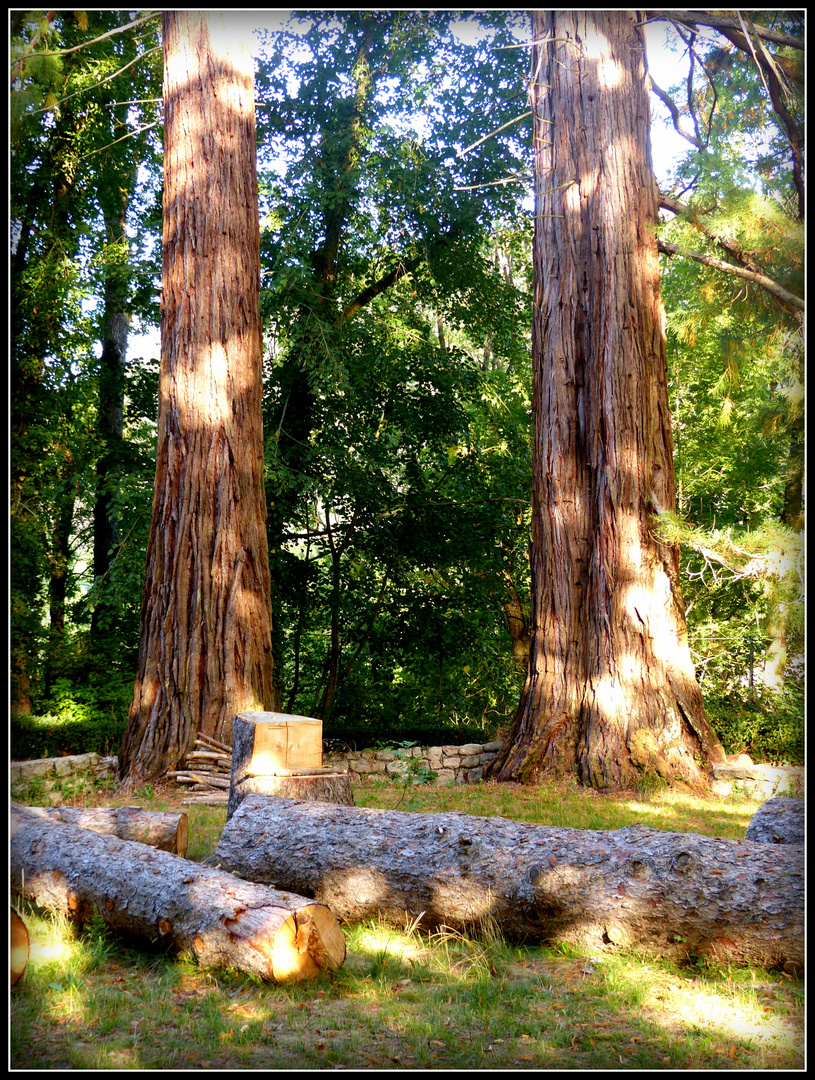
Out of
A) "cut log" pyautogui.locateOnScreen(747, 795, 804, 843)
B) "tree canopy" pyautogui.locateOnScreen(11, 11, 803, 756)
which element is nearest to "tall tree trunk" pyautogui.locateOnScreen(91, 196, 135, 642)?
"tree canopy" pyautogui.locateOnScreen(11, 11, 803, 756)

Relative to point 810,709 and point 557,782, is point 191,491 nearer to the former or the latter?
point 557,782

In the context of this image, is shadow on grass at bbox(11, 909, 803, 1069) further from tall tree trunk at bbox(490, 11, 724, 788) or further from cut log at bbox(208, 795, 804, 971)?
tall tree trunk at bbox(490, 11, 724, 788)

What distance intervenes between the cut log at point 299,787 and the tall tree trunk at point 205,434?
2464 millimetres

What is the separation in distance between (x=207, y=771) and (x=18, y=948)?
165 inches

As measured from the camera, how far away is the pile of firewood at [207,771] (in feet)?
22.2

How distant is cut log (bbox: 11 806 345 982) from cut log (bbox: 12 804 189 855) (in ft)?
1.47

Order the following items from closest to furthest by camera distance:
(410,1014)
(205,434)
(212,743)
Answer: (410,1014)
(212,743)
(205,434)

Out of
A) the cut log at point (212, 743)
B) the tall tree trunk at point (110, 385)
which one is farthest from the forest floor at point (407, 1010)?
the tall tree trunk at point (110, 385)

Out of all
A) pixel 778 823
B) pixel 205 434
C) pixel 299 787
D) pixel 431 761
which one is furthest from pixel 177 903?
pixel 431 761

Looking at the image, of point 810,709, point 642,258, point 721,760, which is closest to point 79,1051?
point 810,709

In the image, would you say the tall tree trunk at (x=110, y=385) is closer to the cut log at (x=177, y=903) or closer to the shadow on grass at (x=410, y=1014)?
the cut log at (x=177, y=903)

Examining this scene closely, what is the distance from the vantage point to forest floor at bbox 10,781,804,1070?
2.59 m

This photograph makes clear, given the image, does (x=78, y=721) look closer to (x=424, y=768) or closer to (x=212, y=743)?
(x=212, y=743)

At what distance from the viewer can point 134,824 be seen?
15.3 ft
